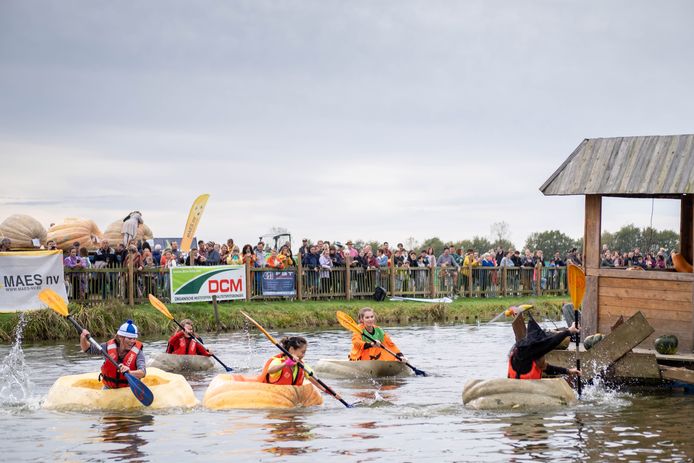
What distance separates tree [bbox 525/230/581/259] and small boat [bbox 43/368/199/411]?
39.3 metres

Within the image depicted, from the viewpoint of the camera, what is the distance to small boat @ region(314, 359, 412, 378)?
67.3 ft

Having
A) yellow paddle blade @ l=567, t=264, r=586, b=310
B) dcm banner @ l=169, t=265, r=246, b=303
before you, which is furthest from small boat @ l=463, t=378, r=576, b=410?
dcm banner @ l=169, t=265, r=246, b=303

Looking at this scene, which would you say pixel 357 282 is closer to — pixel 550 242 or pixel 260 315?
pixel 260 315

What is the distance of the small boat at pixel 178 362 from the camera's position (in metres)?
21.0

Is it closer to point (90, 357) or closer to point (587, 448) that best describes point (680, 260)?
point (587, 448)

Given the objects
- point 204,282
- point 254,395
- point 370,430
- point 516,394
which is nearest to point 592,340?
point 516,394

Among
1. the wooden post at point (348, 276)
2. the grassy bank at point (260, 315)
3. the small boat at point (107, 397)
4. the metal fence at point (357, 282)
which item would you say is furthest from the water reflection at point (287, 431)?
the wooden post at point (348, 276)

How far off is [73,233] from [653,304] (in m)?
27.2

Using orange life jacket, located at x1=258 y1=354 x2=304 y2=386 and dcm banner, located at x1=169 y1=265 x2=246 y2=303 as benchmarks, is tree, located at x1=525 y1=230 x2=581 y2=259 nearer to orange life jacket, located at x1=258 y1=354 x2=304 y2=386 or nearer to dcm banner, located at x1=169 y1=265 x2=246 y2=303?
dcm banner, located at x1=169 y1=265 x2=246 y2=303

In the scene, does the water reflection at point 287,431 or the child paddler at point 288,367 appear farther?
the child paddler at point 288,367

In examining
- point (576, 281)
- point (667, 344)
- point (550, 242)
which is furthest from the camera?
point (550, 242)

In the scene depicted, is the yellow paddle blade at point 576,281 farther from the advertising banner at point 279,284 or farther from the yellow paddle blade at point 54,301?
the advertising banner at point 279,284

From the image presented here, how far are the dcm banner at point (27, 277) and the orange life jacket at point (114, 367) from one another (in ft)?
32.5

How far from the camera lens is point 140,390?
15.6 meters
